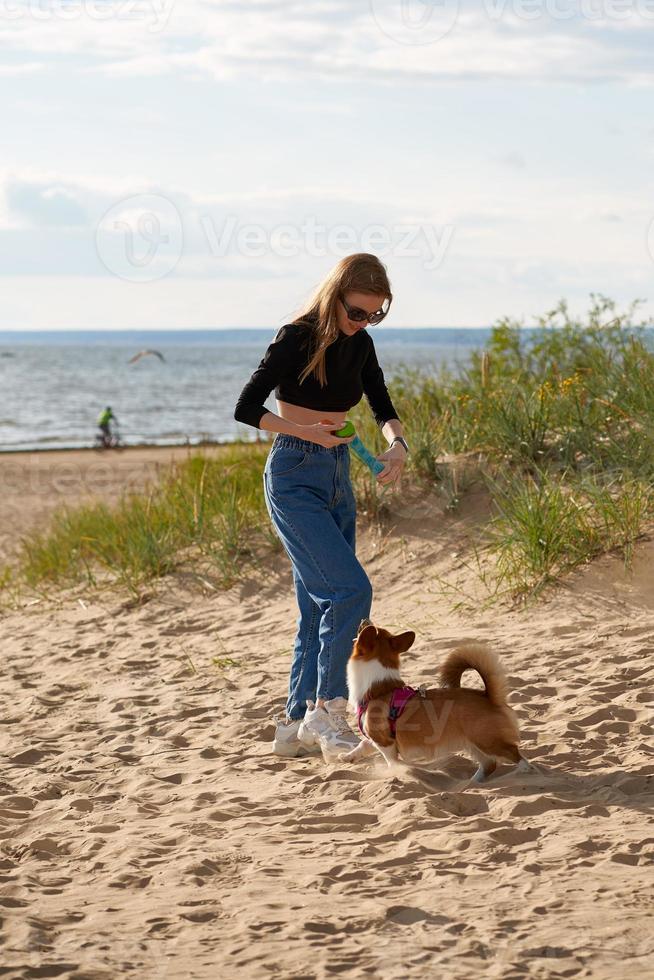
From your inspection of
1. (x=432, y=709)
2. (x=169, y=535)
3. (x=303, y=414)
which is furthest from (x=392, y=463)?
(x=169, y=535)

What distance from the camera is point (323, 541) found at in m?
4.86

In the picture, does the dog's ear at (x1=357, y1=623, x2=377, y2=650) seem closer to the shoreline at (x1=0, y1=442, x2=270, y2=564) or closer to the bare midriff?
the bare midriff

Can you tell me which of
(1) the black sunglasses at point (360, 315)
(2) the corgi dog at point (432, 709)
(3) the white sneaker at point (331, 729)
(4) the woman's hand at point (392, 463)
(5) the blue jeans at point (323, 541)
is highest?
(1) the black sunglasses at point (360, 315)

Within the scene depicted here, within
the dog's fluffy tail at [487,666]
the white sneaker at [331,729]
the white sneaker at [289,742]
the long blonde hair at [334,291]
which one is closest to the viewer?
the dog's fluffy tail at [487,666]

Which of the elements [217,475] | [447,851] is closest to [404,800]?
[447,851]

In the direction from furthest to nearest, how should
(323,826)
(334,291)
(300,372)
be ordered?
(300,372) < (334,291) < (323,826)

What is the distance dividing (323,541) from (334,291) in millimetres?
1069

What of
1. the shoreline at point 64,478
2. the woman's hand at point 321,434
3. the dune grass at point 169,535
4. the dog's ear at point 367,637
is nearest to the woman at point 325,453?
the woman's hand at point 321,434

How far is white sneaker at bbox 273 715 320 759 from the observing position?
17.5 feet

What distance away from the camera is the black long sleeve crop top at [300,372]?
4730 millimetres

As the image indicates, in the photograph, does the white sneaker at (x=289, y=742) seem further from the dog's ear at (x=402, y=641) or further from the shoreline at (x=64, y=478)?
the shoreline at (x=64, y=478)

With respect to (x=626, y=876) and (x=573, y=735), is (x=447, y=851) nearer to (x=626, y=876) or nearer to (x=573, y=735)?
(x=626, y=876)

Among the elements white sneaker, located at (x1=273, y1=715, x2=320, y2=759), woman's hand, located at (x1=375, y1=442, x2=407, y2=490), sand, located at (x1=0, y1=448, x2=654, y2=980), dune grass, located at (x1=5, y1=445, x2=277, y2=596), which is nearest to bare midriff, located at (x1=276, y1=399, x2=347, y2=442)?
woman's hand, located at (x1=375, y1=442, x2=407, y2=490)

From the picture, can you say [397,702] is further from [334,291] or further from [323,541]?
[334,291]
